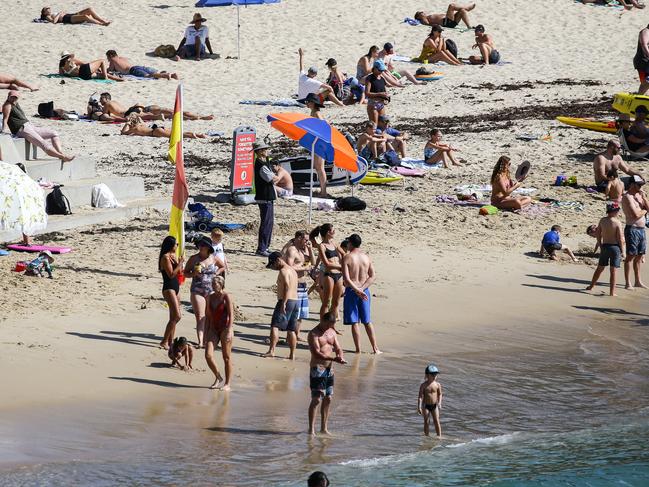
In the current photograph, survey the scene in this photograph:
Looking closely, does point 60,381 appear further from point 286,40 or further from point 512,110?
point 286,40

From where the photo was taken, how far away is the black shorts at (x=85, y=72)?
30734 mm

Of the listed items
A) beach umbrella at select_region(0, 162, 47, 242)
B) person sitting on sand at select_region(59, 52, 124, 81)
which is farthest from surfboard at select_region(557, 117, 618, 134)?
beach umbrella at select_region(0, 162, 47, 242)

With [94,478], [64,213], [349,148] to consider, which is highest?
[349,148]

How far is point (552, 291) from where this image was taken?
18.9m

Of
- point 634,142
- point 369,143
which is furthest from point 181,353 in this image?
point 634,142

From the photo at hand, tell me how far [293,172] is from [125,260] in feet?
16.5

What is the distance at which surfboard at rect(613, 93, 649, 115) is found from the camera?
26.2 meters

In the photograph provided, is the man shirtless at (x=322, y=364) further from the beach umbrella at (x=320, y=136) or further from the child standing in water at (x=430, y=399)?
the beach umbrella at (x=320, y=136)

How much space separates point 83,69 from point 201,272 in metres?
17.4

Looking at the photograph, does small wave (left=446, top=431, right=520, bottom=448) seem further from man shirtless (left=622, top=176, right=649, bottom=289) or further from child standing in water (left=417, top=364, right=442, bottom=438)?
man shirtless (left=622, top=176, right=649, bottom=289)

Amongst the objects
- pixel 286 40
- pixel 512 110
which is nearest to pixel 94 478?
pixel 512 110

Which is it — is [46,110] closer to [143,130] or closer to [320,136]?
[143,130]

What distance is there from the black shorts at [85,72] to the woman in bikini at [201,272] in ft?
56.0

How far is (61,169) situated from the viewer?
69.3 feet
